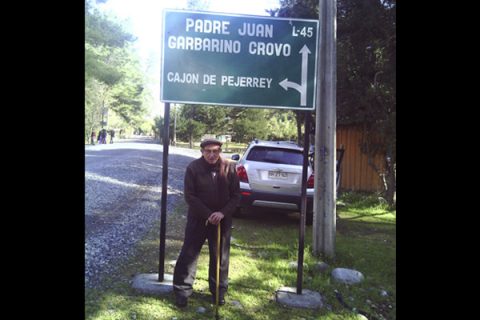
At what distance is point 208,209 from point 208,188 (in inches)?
8.2

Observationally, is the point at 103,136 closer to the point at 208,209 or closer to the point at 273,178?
the point at 273,178

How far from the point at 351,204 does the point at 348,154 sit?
2547 millimetres

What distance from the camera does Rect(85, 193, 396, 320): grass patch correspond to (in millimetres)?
3842

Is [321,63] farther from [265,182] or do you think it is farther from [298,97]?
[265,182]

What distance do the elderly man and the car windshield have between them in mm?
3505

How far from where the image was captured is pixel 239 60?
153 inches

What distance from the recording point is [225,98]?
12.8 feet

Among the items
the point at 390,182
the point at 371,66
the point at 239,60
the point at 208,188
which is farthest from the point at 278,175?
the point at 371,66

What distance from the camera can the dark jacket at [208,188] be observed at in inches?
150

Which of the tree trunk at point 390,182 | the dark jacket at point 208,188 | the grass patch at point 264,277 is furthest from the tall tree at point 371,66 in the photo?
the dark jacket at point 208,188

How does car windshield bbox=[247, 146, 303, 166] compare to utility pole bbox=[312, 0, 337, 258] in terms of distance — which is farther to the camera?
car windshield bbox=[247, 146, 303, 166]

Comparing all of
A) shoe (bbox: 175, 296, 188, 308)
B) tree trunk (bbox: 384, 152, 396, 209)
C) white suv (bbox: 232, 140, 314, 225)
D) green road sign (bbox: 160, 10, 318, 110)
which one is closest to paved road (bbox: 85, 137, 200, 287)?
shoe (bbox: 175, 296, 188, 308)

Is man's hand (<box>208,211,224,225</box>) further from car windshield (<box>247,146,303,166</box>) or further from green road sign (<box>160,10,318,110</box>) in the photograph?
car windshield (<box>247,146,303,166</box>)
